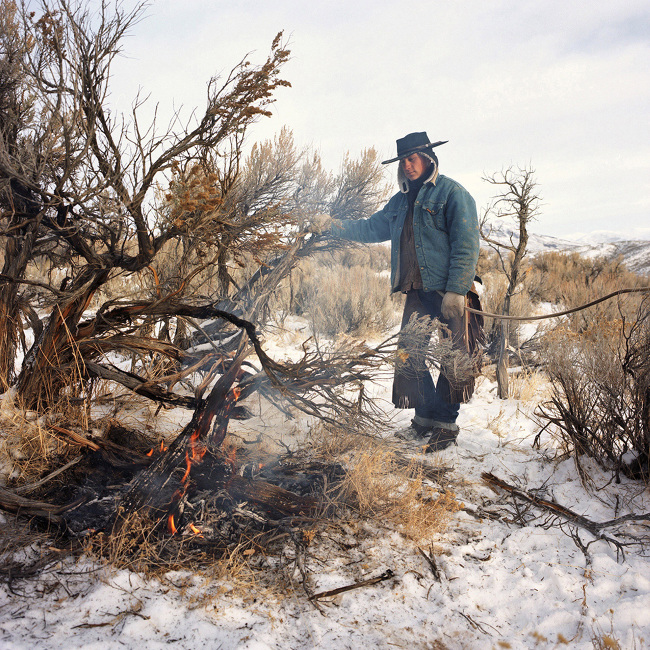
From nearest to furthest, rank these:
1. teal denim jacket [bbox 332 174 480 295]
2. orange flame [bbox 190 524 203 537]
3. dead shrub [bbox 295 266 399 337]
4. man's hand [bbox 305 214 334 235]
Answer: orange flame [bbox 190 524 203 537] → teal denim jacket [bbox 332 174 480 295] → man's hand [bbox 305 214 334 235] → dead shrub [bbox 295 266 399 337]

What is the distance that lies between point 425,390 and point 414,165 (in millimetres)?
1703

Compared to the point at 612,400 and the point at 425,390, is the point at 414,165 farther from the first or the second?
the point at 612,400

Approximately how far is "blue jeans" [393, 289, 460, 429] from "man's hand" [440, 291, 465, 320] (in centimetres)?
15

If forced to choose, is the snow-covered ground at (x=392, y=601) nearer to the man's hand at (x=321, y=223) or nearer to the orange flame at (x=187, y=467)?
the orange flame at (x=187, y=467)

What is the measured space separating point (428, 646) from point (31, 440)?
2201 mm

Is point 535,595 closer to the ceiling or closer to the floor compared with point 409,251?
closer to the floor

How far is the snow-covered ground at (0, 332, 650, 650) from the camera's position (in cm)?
154

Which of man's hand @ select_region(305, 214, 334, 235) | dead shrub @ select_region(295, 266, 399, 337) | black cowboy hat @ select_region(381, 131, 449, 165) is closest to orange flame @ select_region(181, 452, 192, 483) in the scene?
man's hand @ select_region(305, 214, 334, 235)

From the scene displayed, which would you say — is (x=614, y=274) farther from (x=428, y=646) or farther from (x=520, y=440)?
(x=428, y=646)

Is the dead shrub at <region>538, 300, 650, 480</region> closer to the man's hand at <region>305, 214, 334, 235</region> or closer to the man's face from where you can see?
the man's face

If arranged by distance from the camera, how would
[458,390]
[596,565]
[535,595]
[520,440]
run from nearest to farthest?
[535,595] → [596,565] → [458,390] → [520,440]

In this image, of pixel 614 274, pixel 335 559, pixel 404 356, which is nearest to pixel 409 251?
pixel 404 356

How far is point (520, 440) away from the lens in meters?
3.39

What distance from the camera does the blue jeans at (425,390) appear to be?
314 cm
